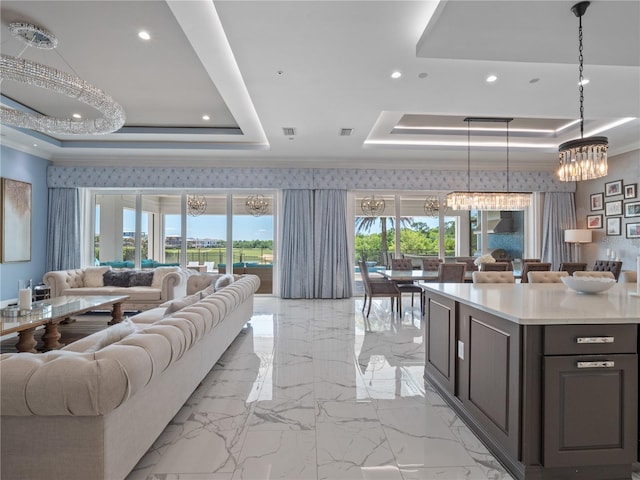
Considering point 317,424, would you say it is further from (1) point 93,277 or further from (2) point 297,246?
(1) point 93,277

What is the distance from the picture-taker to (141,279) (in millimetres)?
6039

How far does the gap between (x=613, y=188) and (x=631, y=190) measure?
0.40m

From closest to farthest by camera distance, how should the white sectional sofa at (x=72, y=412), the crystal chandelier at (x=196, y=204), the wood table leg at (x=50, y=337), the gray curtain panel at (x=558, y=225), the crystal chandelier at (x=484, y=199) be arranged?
the white sectional sofa at (x=72, y=412) < the wood table leg at (x=50, y=337) < the crystal chandelier at (x=484, y=199) < the gray curtain panel at (x=558, y=225) < the crystal chandelier at (x=196, y=204)

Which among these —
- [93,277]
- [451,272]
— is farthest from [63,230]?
[451,272]

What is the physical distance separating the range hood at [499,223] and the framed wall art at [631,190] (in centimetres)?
211

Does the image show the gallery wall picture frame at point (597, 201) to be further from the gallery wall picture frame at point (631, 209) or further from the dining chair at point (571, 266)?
the dining chair at point (571, 266)

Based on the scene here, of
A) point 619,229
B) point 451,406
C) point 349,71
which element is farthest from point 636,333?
point 619,229

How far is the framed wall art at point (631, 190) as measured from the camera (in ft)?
20.5

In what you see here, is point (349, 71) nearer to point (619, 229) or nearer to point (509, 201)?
point (509, 201)

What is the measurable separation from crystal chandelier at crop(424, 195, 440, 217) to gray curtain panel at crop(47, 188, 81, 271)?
740 centimetres

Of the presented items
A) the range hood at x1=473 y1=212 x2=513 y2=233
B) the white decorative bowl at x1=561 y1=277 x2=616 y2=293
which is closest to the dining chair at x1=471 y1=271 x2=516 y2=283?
the white decorative bowl at x1=561 y1=277 x2=616 y2=293

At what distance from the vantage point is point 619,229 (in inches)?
259

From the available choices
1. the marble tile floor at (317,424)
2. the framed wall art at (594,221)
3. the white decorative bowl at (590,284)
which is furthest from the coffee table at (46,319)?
the framed wall art at (594,221)

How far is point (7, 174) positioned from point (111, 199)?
1.85 m
